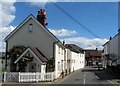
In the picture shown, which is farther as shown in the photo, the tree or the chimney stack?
the chimney stack

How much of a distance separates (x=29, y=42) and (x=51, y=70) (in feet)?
15.3

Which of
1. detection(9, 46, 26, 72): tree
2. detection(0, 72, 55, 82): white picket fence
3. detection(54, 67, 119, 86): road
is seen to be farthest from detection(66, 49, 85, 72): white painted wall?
detection(0, 72, 55, 82): white picket fence

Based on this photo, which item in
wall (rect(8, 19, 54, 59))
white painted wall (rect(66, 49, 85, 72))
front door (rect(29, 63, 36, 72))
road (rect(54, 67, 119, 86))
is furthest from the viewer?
white painted wall (rect(66, 49, 85, 72))

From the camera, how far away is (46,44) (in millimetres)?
35781

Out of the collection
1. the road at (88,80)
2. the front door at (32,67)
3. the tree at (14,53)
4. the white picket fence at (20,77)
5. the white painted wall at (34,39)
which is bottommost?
the road at (88,80)

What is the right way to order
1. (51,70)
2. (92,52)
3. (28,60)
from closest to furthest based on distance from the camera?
1. (28,60)
2. (51,70)
3. (92,52)

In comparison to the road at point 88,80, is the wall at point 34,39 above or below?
above

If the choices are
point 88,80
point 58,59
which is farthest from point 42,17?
point 88,80

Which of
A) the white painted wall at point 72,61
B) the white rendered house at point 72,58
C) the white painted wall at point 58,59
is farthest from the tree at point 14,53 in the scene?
the white painted wall at point 72,61

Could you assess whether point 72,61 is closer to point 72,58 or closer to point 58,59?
point 72,58

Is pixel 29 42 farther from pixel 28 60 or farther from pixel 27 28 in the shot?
pixel 28 60

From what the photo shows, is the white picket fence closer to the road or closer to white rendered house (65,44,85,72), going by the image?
the road

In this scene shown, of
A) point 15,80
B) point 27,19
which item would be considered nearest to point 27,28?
point 27,19

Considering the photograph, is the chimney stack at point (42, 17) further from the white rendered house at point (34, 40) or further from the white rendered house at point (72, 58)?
the white rendered house at point (72, 58)
